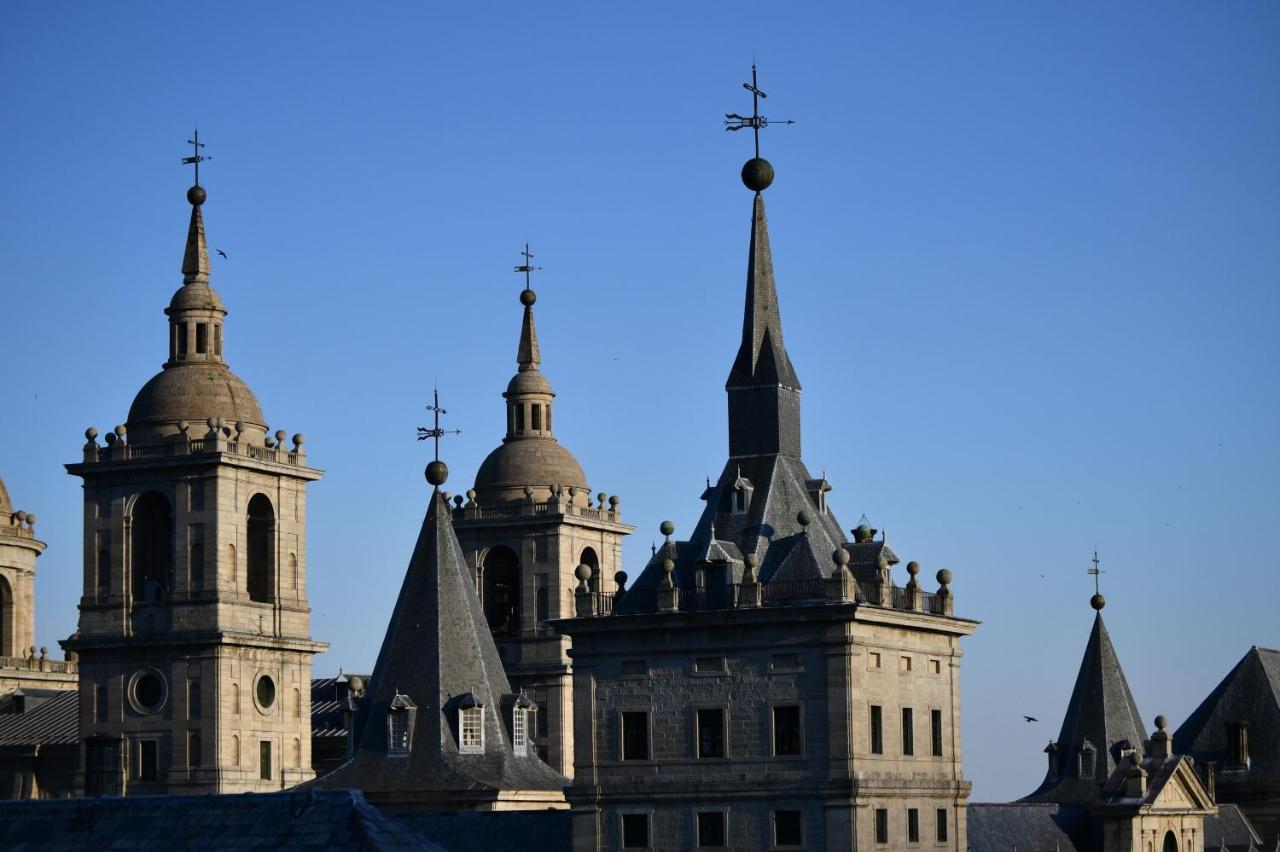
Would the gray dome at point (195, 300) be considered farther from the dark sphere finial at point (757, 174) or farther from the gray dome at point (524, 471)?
the dark sphere finial at point (757, 174)

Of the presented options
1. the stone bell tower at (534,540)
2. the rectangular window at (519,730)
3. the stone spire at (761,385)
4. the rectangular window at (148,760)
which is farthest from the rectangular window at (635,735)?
the stone bell tower at (534,540)

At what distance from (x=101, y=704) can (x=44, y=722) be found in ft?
34.8

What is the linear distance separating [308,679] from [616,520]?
2046 cm

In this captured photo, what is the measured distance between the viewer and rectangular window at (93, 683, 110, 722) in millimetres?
120250

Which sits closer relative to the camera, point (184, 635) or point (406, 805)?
point (406, 805)

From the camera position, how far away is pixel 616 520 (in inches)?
5458

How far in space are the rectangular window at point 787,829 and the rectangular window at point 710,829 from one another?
177 cm

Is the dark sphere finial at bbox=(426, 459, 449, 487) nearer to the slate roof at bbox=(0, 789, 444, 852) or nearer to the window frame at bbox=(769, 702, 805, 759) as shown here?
the window frame at bbox=(769, 702, 805, 759)

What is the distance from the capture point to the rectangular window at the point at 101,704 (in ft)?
395

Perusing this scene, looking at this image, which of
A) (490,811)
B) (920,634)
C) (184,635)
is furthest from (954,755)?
(184,635)

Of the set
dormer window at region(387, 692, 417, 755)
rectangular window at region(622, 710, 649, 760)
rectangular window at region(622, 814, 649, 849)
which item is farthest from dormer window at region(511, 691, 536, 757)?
rectangular window at region(622, 814, 649, 849)

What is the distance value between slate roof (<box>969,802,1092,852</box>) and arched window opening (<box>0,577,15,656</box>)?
54194mm

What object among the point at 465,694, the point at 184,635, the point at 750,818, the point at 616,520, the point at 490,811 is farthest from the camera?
the point at 616,520

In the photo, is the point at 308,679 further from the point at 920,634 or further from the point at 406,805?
the point at 920,634
